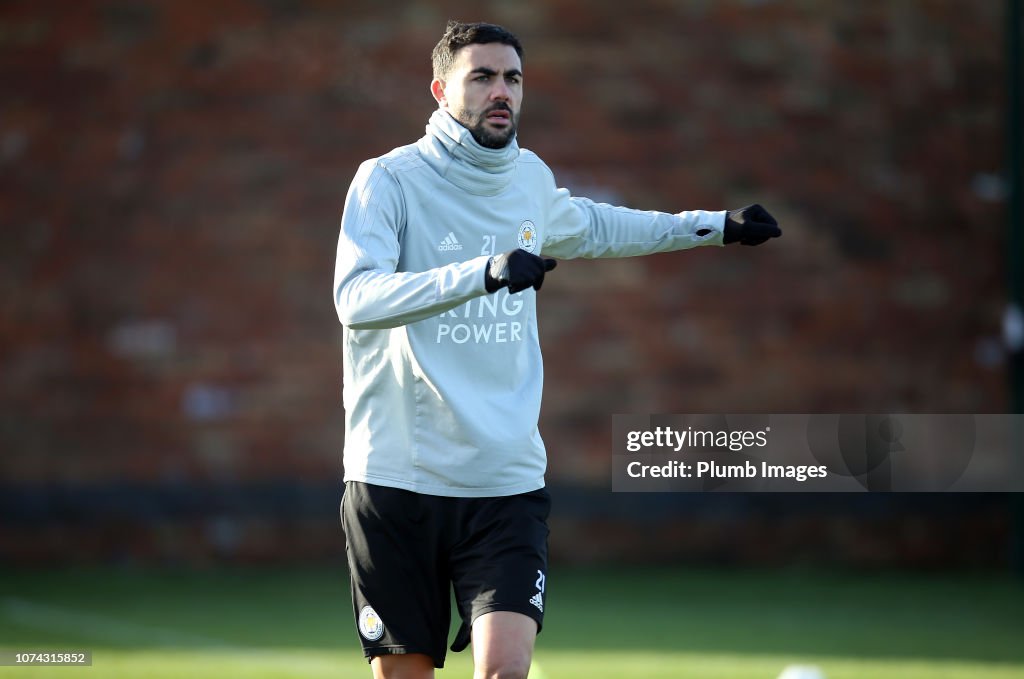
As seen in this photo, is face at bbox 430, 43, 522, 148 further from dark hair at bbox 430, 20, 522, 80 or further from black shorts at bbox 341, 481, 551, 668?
black shorts at bbox 341, 481, 551, 668

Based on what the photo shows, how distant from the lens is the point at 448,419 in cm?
461

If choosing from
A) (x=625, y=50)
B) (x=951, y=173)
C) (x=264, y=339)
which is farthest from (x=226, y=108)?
(x=951, y=173)

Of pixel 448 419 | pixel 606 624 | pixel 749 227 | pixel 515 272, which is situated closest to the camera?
pixel 515 272

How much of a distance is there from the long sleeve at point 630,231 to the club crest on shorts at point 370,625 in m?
1.43

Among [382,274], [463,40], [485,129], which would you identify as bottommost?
[382,274]

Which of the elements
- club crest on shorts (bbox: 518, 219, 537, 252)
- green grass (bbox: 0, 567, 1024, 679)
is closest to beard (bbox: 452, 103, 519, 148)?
club crest on shorts (bbox: 518, 219, 537, 252)

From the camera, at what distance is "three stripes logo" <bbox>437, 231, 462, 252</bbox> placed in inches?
183

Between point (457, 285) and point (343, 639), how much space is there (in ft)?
17.5

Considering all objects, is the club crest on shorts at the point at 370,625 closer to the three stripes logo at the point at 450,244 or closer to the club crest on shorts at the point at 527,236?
the three stripes logo at the point at 450,244

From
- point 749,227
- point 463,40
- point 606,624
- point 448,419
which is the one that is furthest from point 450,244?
point 606,624

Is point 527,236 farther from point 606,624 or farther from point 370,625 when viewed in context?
point 606,624

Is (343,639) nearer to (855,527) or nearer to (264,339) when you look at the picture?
(264,339)

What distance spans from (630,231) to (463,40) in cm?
103

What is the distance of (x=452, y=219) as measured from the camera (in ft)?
15.4
